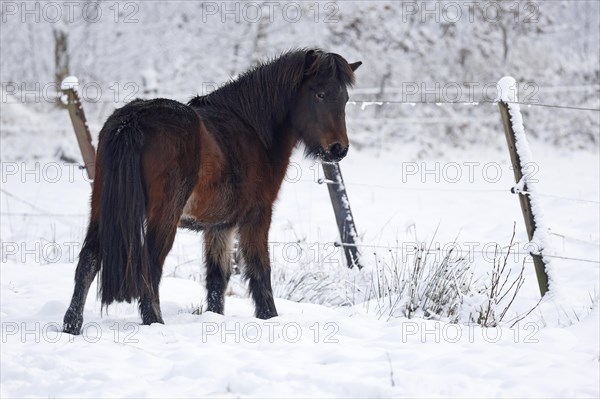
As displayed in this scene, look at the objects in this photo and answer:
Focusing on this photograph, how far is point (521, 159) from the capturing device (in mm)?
5574

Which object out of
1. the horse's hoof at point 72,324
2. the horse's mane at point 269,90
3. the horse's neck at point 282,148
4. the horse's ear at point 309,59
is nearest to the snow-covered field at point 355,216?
the horse's hoof at point 72,324

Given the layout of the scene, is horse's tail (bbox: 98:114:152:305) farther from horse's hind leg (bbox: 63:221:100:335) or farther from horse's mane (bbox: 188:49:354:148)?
horse's mane (bbox: 188:49:354:148)

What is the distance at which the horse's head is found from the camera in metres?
4.75

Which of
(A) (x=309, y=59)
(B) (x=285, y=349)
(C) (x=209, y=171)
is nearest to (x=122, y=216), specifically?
(C) (x=209, y=171)

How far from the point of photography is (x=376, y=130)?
1540 cm

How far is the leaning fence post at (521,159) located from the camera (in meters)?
5.56

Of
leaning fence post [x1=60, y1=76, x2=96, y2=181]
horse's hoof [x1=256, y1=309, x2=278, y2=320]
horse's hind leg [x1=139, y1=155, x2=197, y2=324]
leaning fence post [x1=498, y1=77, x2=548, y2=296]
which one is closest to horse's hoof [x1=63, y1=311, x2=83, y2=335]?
horse's hind leg [x1=139, y1=155, x2=197, y2=324]

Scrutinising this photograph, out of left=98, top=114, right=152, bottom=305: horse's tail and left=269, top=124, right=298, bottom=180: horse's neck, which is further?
left=269, top=124, right=298, bottom=180: horse's neck

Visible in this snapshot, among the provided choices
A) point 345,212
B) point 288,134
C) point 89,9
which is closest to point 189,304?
point 288,134

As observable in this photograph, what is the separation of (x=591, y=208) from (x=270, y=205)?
235 inches

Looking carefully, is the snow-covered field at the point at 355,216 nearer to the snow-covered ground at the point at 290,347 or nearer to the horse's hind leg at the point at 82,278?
the snow-covered ground at the point at 290,347

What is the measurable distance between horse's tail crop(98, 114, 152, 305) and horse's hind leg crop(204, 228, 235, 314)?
3.39 ft

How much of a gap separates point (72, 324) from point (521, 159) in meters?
3.50

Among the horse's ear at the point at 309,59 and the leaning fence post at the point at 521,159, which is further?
the leaning fence post at the point at 521,159
